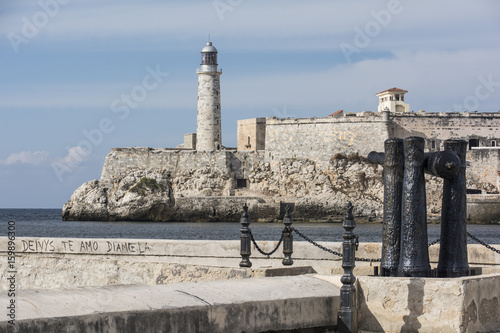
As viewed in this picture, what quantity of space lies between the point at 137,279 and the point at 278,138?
136 feet

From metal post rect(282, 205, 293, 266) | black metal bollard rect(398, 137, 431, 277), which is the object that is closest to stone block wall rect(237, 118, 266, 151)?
metal post rect(282, 205, 293, 266)

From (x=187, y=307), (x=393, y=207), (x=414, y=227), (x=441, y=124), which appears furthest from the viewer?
(x=441, y=124)

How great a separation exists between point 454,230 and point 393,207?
1.93 ft

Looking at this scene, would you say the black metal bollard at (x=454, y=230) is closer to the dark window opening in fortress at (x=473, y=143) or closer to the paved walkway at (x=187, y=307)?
the paved walkway at (x=187, y=307)

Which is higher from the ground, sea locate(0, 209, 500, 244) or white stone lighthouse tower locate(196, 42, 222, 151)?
white stone lighthouse tower locate(196, 42, 222, 151)

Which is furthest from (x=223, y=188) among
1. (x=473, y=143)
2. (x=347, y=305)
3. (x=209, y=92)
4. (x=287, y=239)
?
(x=347, y=305)

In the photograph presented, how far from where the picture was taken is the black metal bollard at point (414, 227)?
6.86 meters

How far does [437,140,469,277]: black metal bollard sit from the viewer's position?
23.3 feet

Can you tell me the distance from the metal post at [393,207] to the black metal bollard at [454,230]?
0.42m

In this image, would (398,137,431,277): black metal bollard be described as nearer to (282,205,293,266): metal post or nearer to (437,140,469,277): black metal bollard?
(437,140,469,277): black metal bollard

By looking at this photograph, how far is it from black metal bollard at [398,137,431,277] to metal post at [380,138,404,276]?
0.39ft

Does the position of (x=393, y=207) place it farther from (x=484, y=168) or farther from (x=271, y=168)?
(x=271, y=168)

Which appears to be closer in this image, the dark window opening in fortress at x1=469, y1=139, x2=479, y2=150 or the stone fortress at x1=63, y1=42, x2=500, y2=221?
the stone fortress at x1=63, y1=42, x2=500, y2=221

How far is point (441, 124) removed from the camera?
4712 centimetres
